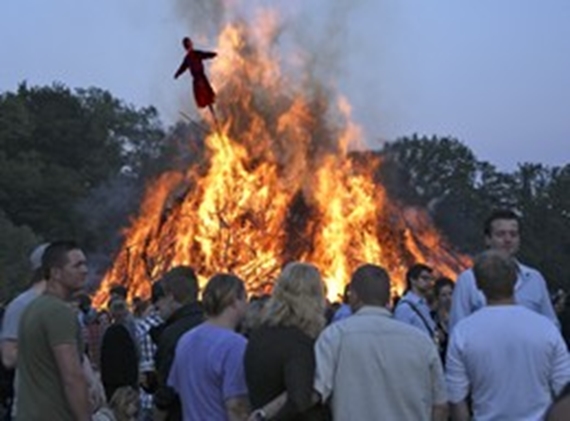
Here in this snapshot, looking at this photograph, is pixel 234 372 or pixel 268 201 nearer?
pixel 234 372

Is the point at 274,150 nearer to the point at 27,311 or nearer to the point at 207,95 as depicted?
the point at 207,95

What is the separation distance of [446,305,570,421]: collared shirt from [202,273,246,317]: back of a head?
1383 millimetres

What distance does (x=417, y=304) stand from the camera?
1171 cm

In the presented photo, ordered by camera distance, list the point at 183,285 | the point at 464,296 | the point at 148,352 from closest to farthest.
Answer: the point at 464,296 < the point at 183,285 < the point at 148,352

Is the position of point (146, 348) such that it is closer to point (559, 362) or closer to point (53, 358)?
point (53, 358)

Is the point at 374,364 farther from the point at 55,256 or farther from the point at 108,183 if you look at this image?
the point at 108,183

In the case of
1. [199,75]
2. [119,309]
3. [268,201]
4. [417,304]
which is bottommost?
[417,304]

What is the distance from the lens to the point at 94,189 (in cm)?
7188

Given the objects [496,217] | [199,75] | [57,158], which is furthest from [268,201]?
[57,158]

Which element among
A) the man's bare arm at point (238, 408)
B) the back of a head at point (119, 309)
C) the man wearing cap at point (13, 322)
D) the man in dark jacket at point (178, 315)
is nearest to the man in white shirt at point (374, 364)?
the man's bare arm at point (238, 408)

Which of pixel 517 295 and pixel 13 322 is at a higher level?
pixel 517 295

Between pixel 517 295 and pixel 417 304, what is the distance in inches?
106

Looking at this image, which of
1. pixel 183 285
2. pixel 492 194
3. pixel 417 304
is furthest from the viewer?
pixel 492 194

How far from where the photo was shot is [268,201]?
31.6 metres
